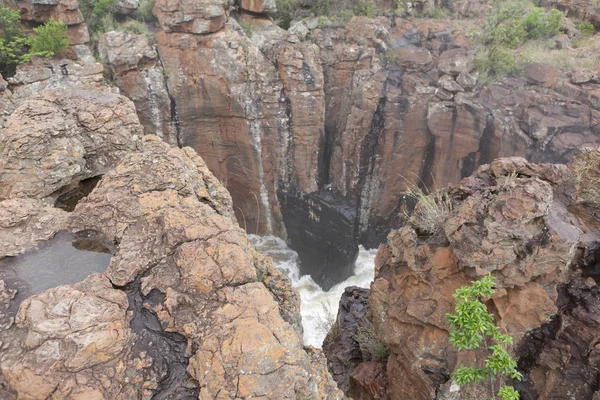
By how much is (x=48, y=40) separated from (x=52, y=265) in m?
7.39

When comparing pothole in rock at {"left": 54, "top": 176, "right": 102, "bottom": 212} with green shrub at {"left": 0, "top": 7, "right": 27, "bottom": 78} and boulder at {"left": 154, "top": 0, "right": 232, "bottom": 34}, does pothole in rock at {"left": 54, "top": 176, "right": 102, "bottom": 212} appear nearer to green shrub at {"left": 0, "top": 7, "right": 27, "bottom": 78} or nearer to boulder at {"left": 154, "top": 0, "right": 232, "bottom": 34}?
green shrub at {"left": 0, "top": 7, "right": 27, "bottom": 78}

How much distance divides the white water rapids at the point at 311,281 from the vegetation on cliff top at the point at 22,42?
22.9 feet

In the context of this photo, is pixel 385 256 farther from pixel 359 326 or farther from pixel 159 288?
pixel 159 288

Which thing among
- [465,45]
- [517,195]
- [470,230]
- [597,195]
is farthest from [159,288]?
[465,45]

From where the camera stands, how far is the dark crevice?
89.1 inches

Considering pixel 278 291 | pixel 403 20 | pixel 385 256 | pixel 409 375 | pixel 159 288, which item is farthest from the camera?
pixel 403 20

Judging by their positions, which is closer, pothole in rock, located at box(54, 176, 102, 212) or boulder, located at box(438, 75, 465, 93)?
pothole in rock, located at box(54, 176, 102, 212)

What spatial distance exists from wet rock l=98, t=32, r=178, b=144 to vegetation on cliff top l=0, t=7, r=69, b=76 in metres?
1.01

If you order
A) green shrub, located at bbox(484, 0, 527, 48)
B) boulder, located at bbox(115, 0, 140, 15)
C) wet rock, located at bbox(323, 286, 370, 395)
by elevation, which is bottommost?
wet rock, located at bbox(323, 286, 370, 395)

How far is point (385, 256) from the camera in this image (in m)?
5.23

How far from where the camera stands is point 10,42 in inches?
315

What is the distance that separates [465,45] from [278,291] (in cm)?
937

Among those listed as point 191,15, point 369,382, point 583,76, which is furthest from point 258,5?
point 369,382

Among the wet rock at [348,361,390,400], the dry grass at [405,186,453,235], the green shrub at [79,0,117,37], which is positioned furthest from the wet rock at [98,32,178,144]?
the wet rock at [348,361,390,400]
